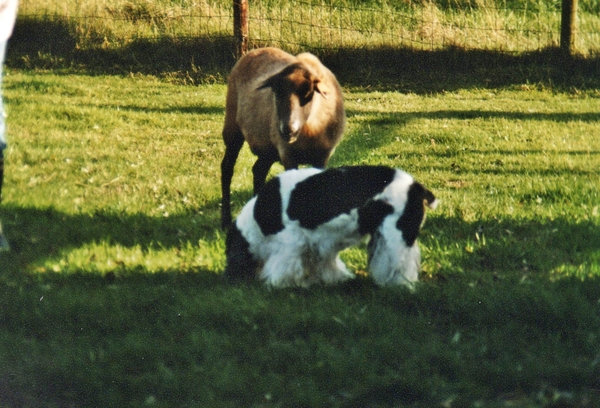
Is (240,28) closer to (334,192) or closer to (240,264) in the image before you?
(240,264)

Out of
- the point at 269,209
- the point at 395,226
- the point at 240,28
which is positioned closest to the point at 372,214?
the point at 395,226

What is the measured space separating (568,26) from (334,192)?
26.9 feet

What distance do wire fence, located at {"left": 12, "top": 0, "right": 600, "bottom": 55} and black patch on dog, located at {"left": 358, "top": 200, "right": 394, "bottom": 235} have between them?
514 centimetres

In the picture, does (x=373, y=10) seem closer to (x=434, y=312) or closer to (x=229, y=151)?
(x=229, y=151)

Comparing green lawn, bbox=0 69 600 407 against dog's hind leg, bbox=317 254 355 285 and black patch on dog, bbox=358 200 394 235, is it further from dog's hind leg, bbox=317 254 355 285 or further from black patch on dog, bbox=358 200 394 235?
black patch on dog, bbox=358 200 394 235

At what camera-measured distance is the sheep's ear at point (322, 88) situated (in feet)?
16.7

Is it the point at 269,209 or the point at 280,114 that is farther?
the point at 280,114

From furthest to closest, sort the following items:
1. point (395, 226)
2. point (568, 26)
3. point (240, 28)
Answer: point (568, 26)
point (240, 28)
point (395, 226)

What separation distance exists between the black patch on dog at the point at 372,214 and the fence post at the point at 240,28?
6.00 meters

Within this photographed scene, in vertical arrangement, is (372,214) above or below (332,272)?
above

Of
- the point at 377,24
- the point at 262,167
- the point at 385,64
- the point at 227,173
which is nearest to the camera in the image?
the point at 262,167

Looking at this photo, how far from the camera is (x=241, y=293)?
356 centimetres

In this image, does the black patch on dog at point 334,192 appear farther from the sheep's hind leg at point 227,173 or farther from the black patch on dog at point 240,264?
the sheep's hind leg at point 227,173

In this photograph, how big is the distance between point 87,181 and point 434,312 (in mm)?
2400
